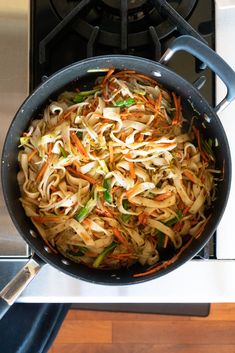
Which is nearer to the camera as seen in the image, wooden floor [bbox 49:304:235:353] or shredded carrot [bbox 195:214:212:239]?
shredded carrot [bbox 195:214:212:239]

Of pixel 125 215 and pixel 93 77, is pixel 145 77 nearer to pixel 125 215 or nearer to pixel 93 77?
pixel 93 77

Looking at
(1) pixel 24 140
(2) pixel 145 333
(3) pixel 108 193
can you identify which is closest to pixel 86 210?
(3) pixel 108 193

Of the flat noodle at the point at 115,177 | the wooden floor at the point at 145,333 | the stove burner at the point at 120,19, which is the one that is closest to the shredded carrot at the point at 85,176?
the flat noodle at the point at 115,177

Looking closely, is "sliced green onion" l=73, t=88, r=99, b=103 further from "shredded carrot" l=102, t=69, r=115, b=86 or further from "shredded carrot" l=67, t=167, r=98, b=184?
"shredded carrot" l=67, t=167, r=98, b=184

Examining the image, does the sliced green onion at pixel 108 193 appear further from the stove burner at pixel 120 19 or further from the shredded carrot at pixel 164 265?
the stove burner at pixel 120 19

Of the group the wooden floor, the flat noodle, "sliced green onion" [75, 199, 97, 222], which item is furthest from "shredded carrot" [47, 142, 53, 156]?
the wooden floor

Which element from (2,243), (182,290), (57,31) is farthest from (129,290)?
(57,31)
